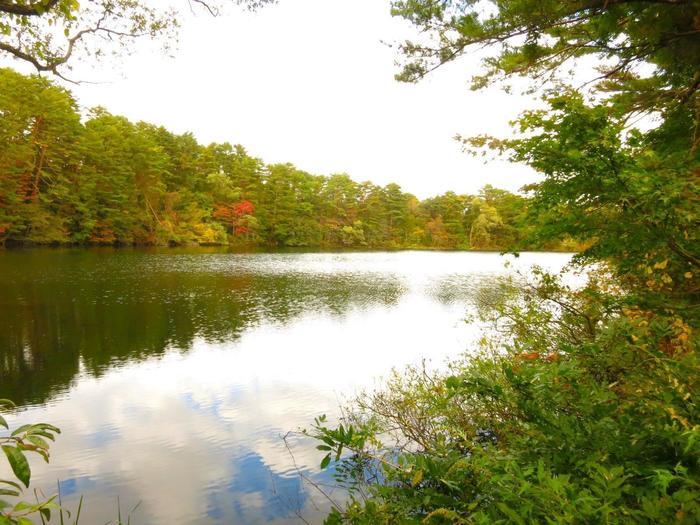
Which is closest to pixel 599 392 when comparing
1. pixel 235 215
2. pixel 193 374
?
pixel 193 374

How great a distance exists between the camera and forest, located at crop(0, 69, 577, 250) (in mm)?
34094

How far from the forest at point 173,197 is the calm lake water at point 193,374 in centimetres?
768

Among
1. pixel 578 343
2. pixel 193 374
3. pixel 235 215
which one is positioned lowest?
A: pixel 193 374

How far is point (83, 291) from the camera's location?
1764cm

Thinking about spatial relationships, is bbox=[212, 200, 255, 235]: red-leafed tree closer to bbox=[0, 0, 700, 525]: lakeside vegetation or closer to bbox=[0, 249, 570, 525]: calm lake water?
bbox=[0, 249, 570, 525]: calm lake water

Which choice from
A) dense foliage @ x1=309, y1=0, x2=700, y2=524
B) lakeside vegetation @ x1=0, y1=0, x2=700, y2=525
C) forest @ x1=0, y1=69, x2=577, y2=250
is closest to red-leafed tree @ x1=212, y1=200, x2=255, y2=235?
forest @ x1=0, y1=69, x2=577, y2=250

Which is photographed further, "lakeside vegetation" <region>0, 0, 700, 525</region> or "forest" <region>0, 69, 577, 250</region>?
"forest" <region>0, 69, 577, 250</region>

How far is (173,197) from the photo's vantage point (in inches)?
1938

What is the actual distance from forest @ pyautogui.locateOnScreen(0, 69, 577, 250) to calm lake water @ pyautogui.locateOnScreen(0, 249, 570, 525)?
25.2ft

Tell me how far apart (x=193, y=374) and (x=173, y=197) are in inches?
1769

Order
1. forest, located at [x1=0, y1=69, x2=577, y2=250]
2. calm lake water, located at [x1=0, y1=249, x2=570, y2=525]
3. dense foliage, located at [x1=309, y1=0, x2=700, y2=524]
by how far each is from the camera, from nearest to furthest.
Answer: dense foliage, located at [x1=309, y1=0, x2=700, y2=524] → calm lake water, located at [x1=0, y1=249, x2=570, y2=525] → forest, located at [x1=0, y1=69, x2=577, y2=250]

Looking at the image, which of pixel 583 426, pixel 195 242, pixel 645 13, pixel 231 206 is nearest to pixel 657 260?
pixel 583 426

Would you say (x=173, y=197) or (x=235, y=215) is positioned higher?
(x=173, y=197)

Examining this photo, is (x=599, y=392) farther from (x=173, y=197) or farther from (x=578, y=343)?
(x=173, y=197)
